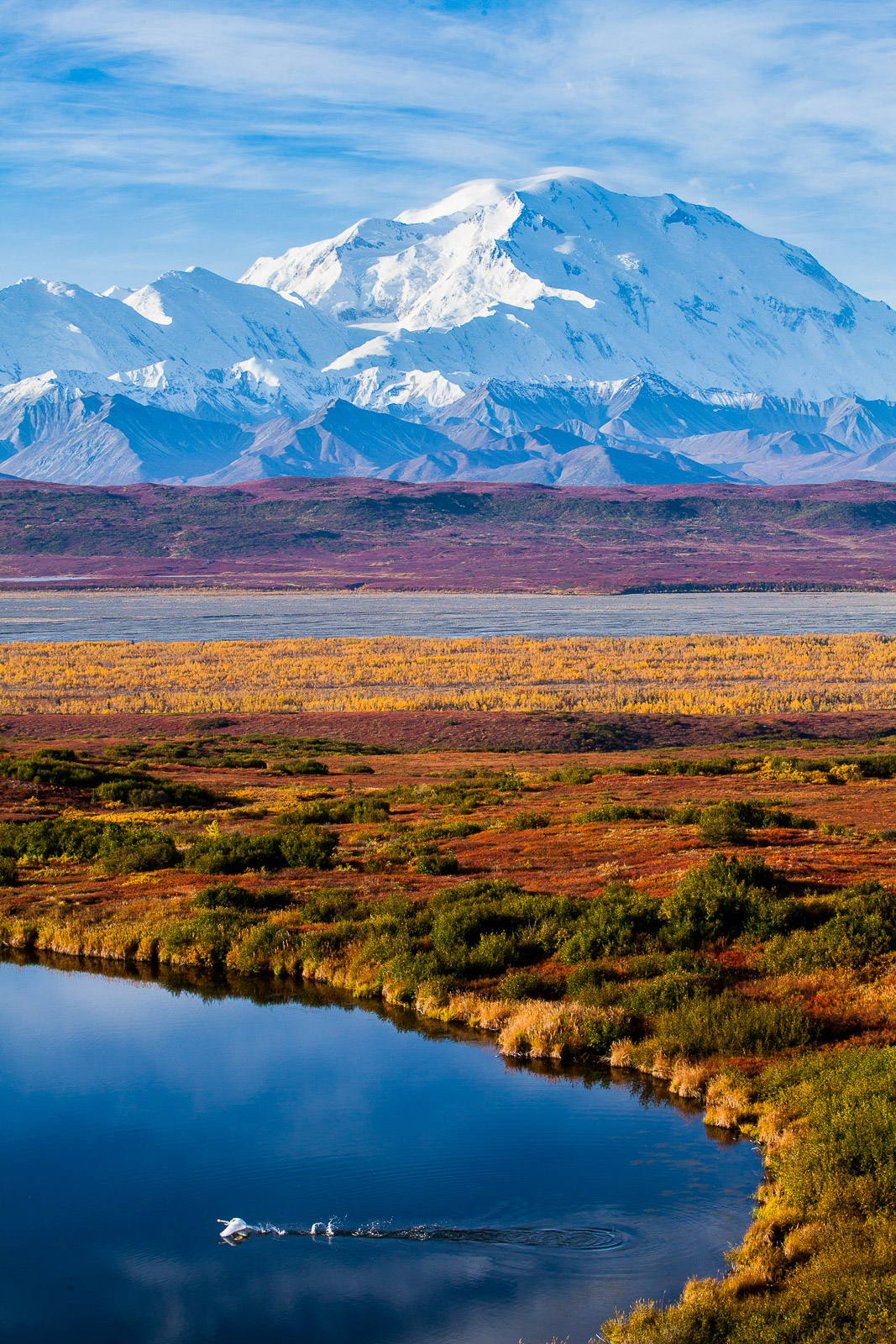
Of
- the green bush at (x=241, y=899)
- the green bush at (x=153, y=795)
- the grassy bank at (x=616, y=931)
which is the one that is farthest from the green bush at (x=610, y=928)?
the green bush at (x=153, y=795)

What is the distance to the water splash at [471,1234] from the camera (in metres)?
12.0

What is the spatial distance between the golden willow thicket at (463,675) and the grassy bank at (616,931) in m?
30.8

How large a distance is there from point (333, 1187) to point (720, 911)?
844cm

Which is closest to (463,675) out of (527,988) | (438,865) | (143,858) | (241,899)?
(143,858)

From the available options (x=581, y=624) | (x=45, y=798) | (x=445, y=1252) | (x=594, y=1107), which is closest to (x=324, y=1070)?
(x=594, y=1107)

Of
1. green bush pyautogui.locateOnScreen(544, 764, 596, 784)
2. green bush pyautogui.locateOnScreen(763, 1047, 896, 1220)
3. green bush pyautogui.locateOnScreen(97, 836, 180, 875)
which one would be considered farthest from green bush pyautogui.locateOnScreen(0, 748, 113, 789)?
green bush pyautogui.locateOnScreen(763, 1047, 896, 1220)

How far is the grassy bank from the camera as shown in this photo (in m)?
11.2

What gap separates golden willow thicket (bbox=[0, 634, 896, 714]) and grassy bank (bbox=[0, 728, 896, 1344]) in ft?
101

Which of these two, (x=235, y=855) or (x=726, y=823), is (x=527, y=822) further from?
(x=235, y=855)

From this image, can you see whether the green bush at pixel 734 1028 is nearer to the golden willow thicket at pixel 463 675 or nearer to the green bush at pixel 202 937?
the green bush at pixel 202 937

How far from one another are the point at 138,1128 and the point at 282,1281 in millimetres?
4202

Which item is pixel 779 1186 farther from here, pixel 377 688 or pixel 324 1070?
pixel 377 688

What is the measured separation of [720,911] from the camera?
19516mm

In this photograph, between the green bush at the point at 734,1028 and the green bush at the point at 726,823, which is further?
the green bush at the point at 726,823
